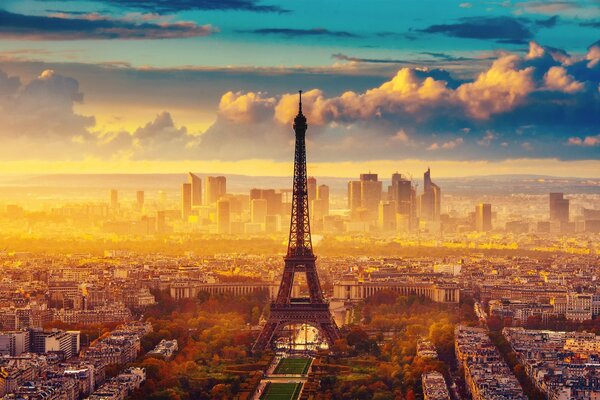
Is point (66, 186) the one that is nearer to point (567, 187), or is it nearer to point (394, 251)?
point (394, 251)

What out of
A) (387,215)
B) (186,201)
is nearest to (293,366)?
(186,201)

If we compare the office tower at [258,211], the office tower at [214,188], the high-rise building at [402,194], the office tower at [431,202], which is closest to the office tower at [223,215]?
the office tower at [214,188]

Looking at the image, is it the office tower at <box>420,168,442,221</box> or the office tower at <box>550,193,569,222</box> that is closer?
the office tower at <box>420,168,442,221</box>

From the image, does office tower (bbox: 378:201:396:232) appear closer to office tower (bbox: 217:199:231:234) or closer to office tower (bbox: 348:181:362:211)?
office tower (bbox: 348:181:362:211)

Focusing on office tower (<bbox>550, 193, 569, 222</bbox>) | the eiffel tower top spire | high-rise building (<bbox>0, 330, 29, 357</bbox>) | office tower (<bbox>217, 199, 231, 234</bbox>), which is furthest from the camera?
office tower (<bbox>550, 193, 569, 222</bbox>)

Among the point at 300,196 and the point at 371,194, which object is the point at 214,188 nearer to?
the point at 371,194

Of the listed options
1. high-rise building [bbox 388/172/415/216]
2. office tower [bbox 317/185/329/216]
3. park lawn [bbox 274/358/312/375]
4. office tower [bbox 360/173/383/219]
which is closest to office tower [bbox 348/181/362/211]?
office tower [bbox 360/173/383/219]
